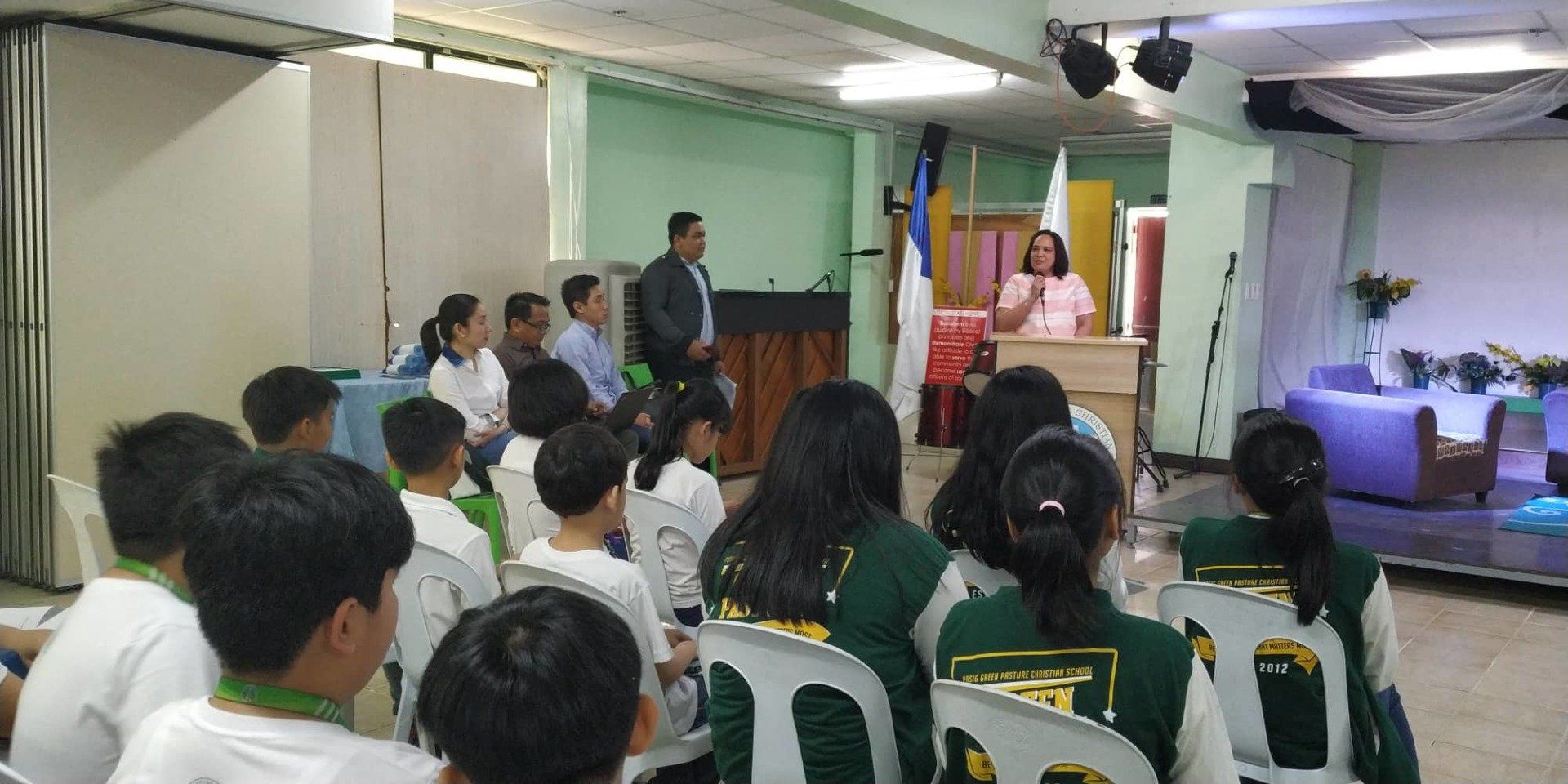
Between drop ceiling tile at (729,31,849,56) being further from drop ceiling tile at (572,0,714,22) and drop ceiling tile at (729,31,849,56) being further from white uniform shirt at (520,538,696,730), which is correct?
white uniform shirt at (520,538,696,730)

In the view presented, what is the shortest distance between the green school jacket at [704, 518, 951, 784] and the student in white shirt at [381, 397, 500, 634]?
2.42ft

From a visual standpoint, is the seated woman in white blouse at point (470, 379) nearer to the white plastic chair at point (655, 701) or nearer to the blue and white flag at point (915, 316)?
the white plastic chair at point (655, 701)

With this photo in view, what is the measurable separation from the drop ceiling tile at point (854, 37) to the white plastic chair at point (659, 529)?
3914 mm

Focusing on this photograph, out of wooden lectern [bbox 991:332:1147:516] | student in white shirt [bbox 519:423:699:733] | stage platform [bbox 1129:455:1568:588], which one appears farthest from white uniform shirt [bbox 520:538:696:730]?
wooden lectern [bbox 991:332:1147:516]

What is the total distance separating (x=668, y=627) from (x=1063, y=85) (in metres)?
5.91

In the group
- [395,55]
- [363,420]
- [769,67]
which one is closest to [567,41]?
[395,55]

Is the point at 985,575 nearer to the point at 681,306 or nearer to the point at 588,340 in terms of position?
the point at 588,340

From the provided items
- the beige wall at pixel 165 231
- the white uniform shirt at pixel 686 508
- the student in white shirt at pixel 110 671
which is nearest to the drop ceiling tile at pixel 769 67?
the beige wall at pixel 165 231

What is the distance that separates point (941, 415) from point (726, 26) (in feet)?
10.9

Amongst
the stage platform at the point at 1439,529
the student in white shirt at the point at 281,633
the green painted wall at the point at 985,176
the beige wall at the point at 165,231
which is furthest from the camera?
the green painted wall at the point at 985,176

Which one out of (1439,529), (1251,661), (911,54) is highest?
(911,54)

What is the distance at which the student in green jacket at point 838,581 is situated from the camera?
1.81 m

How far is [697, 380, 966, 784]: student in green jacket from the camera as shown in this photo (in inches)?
71.4

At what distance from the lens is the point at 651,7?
5746 millimetres
